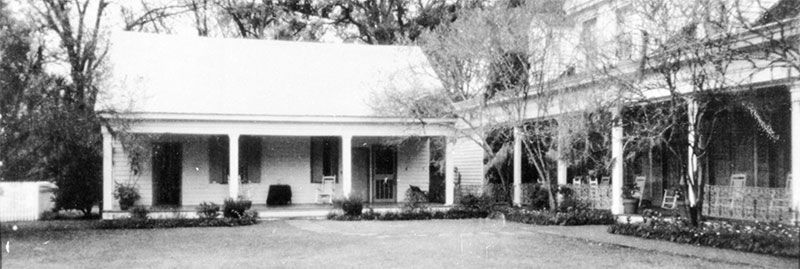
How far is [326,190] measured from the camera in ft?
82.7

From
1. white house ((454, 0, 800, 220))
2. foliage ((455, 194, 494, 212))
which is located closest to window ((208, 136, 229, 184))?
foliage ((455, 194, 494, 212))

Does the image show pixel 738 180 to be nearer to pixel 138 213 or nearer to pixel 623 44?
pixel 623 44

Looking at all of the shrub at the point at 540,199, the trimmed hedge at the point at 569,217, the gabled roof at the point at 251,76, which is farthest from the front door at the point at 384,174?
the trimmed hedge at the point at 569,217

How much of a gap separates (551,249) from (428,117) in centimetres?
989

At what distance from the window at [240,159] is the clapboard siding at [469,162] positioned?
851 cm

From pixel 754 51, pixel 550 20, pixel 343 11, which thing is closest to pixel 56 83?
pixel 550 20

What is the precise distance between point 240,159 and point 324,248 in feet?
35.5

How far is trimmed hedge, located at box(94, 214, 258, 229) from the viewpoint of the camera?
63.2 feet

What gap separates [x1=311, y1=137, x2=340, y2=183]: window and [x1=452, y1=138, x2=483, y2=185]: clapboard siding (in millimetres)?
6074

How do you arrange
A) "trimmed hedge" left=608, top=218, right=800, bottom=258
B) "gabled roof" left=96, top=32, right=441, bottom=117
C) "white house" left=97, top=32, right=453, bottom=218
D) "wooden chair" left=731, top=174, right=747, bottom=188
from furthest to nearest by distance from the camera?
1. "gabled roof" left=96, top=32, right=441, bottom=117
2. "white house" left=97, top=32, right=453, bottom=218
3. "wooden chair" left=731, top=174, right=747, bottom=188
4. "trimmed hedge" left=608, top=218, right=800, bottom=258

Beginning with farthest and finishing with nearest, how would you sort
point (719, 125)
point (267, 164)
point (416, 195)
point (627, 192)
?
point (416, 195) → point (267, 164) → point (719, 125) → point (627, 192)

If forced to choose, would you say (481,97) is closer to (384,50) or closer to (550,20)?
(550,20)

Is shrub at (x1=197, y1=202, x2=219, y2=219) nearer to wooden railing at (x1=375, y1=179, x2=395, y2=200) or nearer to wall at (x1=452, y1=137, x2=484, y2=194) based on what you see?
wooden railing at (x1=375, y1=179, x2=395, y2=200)

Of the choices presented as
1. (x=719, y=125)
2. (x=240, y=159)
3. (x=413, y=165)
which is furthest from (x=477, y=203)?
(x=240, y=159)
